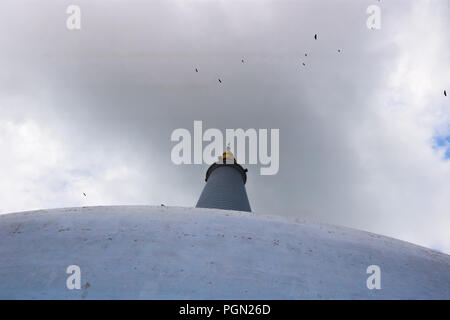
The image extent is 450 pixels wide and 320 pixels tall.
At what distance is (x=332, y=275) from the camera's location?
261 inches

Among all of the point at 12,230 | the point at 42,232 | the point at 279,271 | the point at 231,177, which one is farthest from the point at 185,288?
the point at 231,177

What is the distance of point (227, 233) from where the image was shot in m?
7.60

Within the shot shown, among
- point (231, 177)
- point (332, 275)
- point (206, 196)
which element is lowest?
point (332, 275)

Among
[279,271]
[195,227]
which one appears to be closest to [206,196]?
[195,227]

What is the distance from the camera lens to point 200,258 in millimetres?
6754

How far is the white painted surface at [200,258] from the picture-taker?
6.12 metres

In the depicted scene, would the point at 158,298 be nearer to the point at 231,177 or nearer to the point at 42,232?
the point at 42,232

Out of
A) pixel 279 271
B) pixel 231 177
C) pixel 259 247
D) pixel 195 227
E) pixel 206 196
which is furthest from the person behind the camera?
pixel 231 177

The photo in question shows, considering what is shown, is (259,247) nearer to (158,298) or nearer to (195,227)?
(195,227)

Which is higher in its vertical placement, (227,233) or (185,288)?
(227,233)

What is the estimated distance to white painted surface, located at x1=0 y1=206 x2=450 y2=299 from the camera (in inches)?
241
